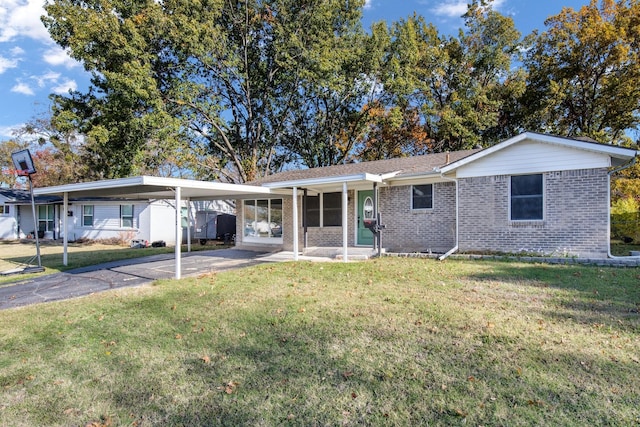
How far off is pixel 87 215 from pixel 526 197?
23.8m

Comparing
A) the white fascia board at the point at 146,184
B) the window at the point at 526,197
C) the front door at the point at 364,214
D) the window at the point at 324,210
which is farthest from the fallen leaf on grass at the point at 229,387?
the window at the point at 324,210

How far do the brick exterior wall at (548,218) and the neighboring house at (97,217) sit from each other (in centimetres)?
1416

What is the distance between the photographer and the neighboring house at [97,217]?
66.2 feet

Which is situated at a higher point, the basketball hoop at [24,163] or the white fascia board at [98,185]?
the basketball hoop at [24,163]

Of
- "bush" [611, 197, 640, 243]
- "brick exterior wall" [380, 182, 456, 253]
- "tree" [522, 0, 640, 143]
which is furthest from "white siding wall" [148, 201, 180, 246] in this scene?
"tree" [522, 0, 640, 143]

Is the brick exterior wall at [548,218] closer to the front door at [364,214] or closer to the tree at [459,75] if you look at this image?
the front door at [364,214]

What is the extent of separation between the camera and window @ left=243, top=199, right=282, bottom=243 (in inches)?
598

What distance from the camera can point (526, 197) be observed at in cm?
1020

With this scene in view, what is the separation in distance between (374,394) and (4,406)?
Answer: 3.34 m

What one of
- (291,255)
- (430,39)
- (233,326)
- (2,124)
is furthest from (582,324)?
(2,124)

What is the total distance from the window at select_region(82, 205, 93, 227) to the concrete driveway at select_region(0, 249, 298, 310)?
1204 cm

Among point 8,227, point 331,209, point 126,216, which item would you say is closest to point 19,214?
point 8,227

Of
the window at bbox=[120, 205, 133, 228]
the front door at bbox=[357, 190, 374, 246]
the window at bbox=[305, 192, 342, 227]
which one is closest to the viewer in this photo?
the front door at bbox=[357, 190, 374, 246]

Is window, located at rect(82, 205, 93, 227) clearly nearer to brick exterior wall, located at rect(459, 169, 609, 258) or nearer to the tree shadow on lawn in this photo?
brick exterior wall, located at rect(459, 169, 609, 258)
